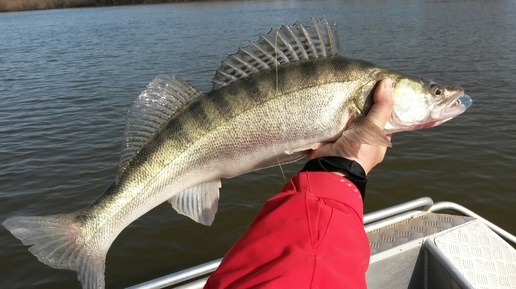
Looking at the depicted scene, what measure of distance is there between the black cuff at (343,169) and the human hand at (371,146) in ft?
0.75

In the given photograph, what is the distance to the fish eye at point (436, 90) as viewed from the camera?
2803 mm

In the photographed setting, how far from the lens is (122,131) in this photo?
9.27 metres

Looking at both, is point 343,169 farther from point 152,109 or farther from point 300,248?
point 152,109

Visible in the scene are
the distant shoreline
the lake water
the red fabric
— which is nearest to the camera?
the red fabric

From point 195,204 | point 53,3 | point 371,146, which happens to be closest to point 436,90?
point 371,146

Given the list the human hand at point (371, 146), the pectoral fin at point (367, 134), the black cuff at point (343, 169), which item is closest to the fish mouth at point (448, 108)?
the human hand at point (371, 146)

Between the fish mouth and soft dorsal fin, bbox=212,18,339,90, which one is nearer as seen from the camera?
soft dorsal fin, bbox=212,18,339,90

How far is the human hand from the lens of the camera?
2281 mm

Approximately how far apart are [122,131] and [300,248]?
870 cm

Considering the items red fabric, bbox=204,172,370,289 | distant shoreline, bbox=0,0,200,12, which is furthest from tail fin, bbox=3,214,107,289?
distant shoreline, bbox=0,0,200,12

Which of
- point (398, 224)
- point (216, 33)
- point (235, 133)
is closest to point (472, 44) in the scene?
point (216, 33)

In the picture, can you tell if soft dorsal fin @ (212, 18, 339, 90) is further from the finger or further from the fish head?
the fish head

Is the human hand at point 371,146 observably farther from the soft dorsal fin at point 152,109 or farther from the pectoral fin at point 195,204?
the soft dorsal fin at point 152,109

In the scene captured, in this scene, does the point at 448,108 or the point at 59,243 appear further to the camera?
the point at 448,108
